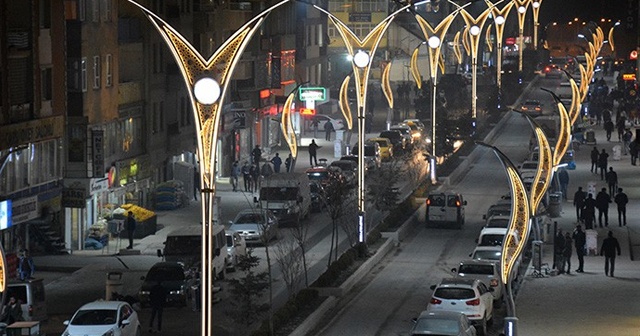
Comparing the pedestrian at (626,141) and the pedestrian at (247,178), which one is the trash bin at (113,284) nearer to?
the pedestrian at (247,178)

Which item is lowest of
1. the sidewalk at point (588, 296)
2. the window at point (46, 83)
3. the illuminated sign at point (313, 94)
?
the sidewalk at point (588, 296)

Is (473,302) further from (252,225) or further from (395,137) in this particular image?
(395,137)

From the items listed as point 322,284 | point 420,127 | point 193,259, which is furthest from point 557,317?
point 420,127

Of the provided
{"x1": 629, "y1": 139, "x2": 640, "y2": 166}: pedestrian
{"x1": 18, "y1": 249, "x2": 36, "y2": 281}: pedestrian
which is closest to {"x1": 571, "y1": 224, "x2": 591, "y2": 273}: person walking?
{"x1": 18, "y1": 249, "x2": 36, "y2": 281}: pedestrian

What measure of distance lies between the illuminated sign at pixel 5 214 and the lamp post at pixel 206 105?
17848 millimetres

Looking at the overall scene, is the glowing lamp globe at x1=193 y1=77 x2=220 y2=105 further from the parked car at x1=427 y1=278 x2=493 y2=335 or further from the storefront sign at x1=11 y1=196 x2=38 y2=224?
the storefront sign at x1=11 y1=196 x2=38 y2=224

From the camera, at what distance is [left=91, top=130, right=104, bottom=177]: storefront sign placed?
2313 inches

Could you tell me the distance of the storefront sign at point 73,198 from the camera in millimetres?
57188

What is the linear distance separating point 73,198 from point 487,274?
1701 cm

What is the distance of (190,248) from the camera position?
51.0 m

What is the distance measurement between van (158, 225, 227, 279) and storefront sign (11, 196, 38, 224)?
487 cm

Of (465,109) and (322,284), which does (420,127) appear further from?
(322,284)

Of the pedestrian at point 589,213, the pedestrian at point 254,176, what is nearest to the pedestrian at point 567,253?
the pedestrian at point 589,213

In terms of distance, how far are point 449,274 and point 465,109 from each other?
58.5 meters
